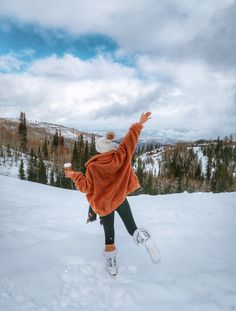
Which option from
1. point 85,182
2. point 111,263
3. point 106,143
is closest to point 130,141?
point 106,143

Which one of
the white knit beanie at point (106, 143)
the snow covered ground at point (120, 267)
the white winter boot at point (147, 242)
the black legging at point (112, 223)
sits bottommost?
the snow covered ground at point (120, 267)

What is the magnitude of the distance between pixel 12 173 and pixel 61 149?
1963 cm

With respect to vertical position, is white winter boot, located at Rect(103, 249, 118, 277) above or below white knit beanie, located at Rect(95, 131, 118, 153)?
below

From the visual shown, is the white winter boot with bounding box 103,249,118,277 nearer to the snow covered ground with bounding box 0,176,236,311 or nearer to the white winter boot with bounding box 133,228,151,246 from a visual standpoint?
the snow covered ground with bounding box 0,176,236,311

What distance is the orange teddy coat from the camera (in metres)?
3.95

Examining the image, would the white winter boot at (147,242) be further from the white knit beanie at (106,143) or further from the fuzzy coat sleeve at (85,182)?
the white knit beanie at (106,143)

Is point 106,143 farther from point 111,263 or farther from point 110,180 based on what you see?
point 111,263

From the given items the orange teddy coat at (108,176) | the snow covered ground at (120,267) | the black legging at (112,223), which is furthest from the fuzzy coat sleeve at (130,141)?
the snow covered ground at (120,267)

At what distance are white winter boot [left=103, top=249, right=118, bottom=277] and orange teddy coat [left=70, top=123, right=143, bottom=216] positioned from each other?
0.53m

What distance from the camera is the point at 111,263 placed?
150 inches

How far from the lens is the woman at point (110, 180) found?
396 centimetres

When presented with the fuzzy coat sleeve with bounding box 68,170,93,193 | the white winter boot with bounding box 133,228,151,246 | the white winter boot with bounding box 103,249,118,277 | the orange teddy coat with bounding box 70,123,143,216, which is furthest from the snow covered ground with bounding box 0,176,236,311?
the fuzzy coat sleeve with bounding box 68,170,93,193

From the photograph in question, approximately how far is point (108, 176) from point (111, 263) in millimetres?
1154

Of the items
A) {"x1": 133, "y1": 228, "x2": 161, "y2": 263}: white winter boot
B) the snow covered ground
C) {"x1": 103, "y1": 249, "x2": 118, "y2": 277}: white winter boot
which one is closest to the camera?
the snow covered ground
